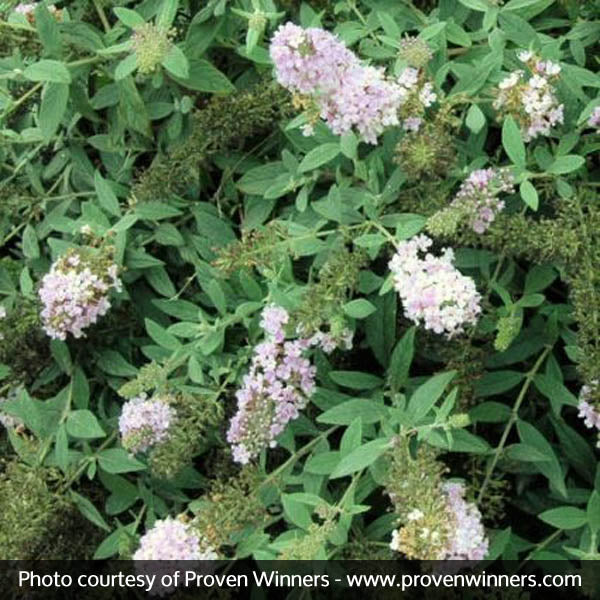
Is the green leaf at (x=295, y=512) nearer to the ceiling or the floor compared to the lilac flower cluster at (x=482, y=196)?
nearer to the floor

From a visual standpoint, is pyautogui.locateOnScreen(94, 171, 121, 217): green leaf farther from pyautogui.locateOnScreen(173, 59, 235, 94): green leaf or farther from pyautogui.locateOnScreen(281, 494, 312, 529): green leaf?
pyautogui.locateOnScreen(281, 494, 312, 529): green leaf

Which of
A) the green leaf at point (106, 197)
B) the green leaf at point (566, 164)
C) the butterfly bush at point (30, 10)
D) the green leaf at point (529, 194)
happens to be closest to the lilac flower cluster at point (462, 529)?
the green leaf at point (529, 194)

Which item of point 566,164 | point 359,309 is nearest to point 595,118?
point 566,164

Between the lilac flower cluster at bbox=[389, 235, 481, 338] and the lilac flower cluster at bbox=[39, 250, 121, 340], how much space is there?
2.29 feet

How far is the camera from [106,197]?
98.1 inches

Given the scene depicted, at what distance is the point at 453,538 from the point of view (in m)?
1.84

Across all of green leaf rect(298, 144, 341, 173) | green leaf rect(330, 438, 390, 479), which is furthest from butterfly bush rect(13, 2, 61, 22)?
green leaf rect(330, 438, 390, 479)

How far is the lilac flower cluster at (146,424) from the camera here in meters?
2.15

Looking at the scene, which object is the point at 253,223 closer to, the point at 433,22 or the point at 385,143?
the point at 385,143

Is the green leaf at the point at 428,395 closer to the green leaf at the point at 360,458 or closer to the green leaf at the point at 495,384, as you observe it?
the green leaf at the point at 360,458

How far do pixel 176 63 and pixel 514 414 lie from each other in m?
1.07

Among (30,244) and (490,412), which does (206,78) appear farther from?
(490,412)

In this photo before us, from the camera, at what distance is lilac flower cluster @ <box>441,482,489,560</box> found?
1844mm

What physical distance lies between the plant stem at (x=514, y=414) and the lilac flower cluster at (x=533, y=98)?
19.2 inches
